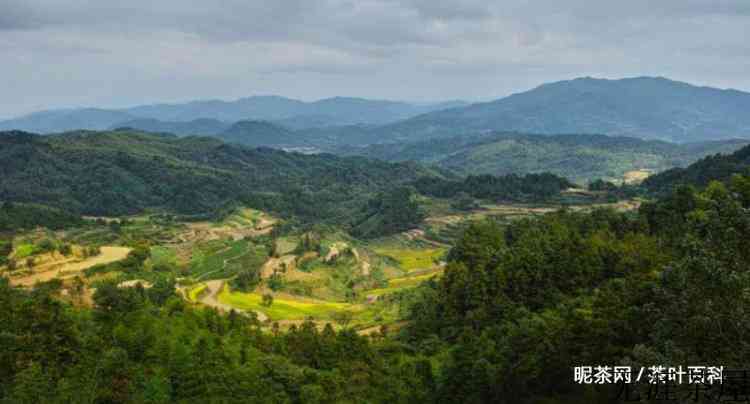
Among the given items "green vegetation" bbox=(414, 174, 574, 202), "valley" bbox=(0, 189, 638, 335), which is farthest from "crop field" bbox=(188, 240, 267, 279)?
"green vegetation" bbox=(414, 174, 574, 202)

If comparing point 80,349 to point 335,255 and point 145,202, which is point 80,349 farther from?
point 145,202

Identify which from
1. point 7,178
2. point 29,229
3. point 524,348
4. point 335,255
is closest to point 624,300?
point 524,348

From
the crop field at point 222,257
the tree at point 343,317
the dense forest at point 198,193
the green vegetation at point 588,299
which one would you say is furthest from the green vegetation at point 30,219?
the green vegetation at point 588,299

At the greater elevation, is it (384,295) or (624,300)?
(624,300)

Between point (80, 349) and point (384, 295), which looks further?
point (384, 295)

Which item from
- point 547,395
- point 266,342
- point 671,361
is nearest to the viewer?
point 671,361

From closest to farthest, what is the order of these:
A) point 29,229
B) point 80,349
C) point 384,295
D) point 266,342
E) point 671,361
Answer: point 671,361 < point 80,349 < point 266,342 < point 384,295 < point 29,229

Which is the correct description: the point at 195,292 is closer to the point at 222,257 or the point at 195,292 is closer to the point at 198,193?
the point at 222,257
